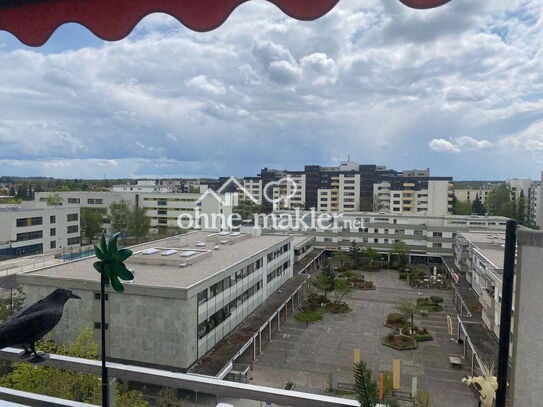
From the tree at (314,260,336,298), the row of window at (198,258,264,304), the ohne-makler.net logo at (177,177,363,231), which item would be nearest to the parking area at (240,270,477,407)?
the tree at (314,260,336,298)

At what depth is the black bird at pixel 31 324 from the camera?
1.14 m

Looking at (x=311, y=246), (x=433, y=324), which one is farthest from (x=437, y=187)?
(x=433, y=324)

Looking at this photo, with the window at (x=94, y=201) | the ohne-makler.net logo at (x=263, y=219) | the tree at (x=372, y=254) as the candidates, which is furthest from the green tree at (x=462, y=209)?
the window at (x=94, y=201)

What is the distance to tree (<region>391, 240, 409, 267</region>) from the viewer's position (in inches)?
763

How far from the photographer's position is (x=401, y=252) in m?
19.4

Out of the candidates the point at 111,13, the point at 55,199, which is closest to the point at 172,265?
the point at 111,13

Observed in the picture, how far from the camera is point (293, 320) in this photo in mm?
12211

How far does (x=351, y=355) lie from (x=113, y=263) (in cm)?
961

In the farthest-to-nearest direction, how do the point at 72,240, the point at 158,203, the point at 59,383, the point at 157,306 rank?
the point at 158,203 → the point at 72,240 → the point at 157,306 → the point at 59,383

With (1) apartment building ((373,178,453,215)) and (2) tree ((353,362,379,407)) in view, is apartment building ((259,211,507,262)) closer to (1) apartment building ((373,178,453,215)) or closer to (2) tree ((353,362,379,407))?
(1) apartment building ((373,178,453,215))

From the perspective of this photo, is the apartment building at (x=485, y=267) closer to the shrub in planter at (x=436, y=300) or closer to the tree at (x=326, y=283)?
the shrub in planter at (x=436, y=300)

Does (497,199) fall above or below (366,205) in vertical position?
above

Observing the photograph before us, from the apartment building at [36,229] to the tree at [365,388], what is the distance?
1987 centimetres

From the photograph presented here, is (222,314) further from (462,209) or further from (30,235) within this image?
(462,209)
